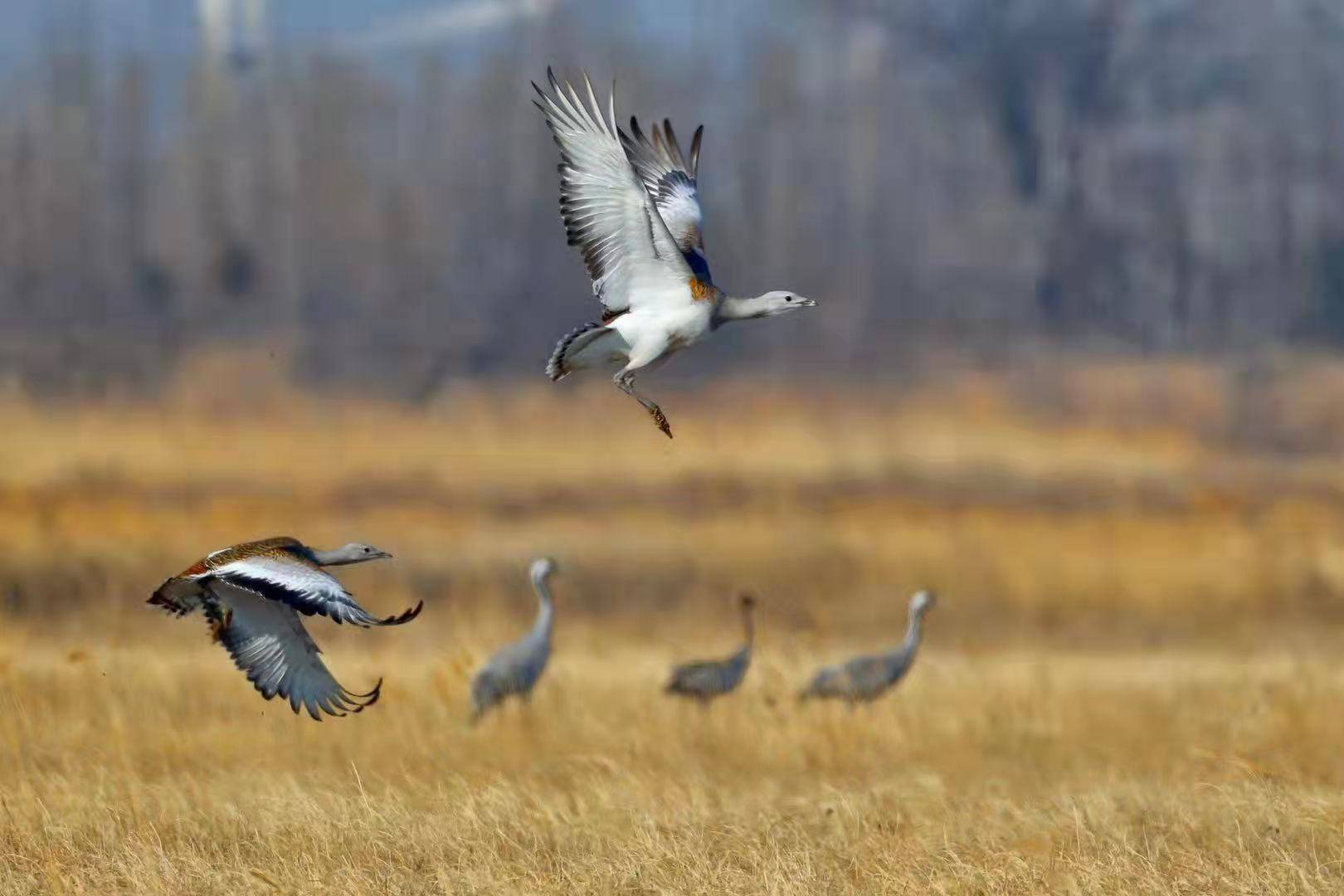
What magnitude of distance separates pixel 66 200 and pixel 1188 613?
14.1 meters

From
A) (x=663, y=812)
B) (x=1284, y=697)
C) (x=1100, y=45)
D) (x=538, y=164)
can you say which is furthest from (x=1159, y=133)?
(x=663, y=812)

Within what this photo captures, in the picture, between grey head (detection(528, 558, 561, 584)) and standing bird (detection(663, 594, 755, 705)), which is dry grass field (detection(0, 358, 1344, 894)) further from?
grey head (detection(528, 558, 561, 584))

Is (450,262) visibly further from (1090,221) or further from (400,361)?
(1090,221)

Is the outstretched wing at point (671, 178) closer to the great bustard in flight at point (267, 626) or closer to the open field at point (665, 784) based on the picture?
the great bustard in flight at point (267, 626)

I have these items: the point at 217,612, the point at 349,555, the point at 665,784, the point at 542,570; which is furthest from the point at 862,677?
the point at 217,612

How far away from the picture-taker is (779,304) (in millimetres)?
9109

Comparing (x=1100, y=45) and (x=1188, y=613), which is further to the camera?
(x=1100, y=45)

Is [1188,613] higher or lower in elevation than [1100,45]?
lower

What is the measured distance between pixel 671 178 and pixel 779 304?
1.01 m

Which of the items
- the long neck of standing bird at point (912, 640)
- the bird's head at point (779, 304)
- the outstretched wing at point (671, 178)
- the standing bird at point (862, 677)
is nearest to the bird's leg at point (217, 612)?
the bird's head at point (779, 304)

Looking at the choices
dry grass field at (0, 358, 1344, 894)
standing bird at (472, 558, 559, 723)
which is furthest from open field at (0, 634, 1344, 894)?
standing bird at (472, 558, 559, 723)

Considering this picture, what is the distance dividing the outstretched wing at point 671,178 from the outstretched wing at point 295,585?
8.73 ft

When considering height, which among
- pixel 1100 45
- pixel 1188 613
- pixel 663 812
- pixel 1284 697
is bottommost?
pixel 1188 613

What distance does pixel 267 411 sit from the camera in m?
21.6
